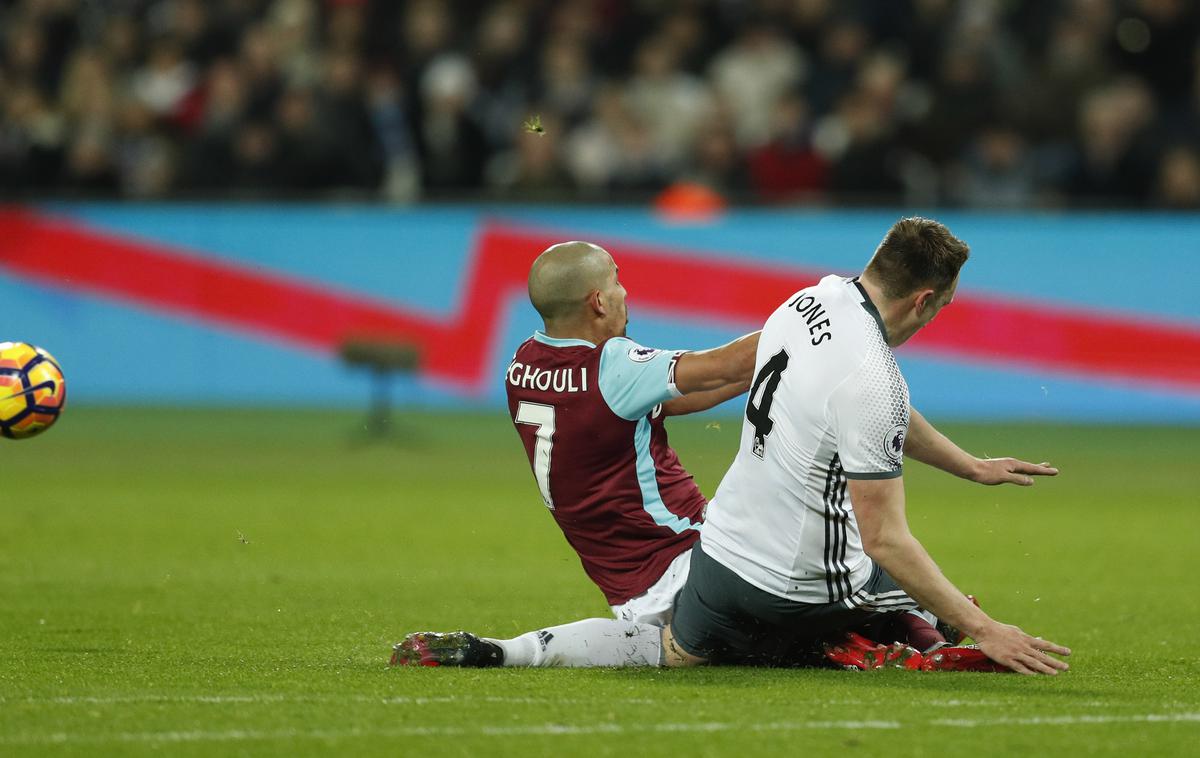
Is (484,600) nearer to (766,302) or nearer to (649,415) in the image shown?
(649,415)

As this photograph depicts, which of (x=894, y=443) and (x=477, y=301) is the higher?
(x=894, y=443)

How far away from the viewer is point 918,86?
19281 mm

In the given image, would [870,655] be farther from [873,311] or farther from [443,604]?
[443,604]

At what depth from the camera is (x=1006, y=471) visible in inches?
263

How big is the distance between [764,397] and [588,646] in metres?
1.17

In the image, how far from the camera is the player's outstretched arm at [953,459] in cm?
668

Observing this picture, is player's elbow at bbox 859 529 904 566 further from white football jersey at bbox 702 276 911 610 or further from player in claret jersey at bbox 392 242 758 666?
player in claret jersey at bbox 392 242 758 666

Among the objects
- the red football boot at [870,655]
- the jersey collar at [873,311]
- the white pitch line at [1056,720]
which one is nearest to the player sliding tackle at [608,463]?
the red football boot at [870,655]

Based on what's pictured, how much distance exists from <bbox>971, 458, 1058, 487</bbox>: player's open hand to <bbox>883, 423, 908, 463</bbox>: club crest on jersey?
755 mm

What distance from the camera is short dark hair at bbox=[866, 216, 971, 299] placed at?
600 centimetres

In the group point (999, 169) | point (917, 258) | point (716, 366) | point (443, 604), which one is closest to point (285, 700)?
point (716, 366)

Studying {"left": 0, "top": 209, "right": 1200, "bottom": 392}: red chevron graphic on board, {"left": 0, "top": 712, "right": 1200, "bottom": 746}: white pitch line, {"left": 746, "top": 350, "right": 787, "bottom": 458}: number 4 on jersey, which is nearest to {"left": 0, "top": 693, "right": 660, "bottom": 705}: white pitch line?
{"left": 0, "top": 712, "right": 1200, "bottom": 746}: white pitch line

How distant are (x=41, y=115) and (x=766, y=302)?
8.40 m

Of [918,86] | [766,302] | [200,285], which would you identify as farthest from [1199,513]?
[200,285]
